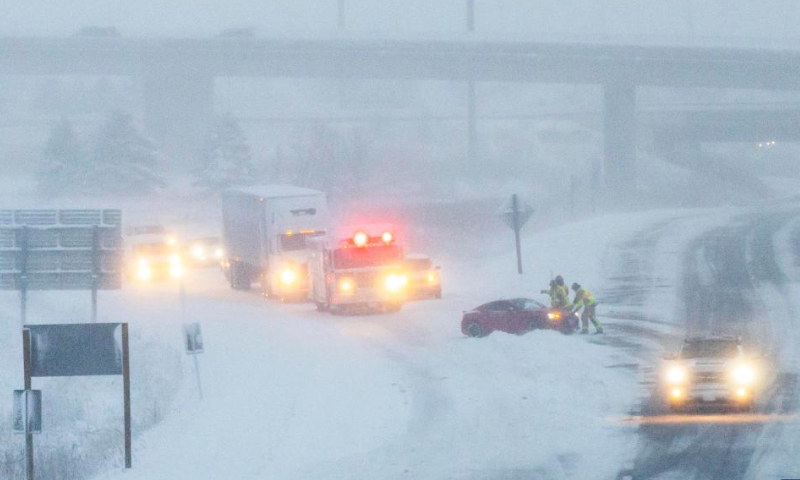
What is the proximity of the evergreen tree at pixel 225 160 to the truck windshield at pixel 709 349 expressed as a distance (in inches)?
3121

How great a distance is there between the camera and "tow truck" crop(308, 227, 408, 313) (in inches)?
1469

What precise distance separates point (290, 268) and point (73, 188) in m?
61.0

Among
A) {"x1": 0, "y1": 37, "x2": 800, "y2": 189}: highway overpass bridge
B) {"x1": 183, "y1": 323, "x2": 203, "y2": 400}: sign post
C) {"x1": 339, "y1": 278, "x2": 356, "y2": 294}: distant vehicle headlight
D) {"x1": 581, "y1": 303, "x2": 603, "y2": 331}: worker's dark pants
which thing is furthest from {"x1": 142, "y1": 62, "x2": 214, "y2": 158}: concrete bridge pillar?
{"x1": 183, "y1": 323, "x2": 203, "y2": 400}: sign post

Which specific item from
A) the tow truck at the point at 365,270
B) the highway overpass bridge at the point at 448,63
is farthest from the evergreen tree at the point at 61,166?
the tow truck at the point at 365,270

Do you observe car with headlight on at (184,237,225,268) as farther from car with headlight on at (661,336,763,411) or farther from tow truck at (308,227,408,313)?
car with headlight on at (661,336,763,411)

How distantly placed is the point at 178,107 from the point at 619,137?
3884cm

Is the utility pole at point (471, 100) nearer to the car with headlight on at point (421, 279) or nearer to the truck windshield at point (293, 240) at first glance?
the car with headlight on at point (421, 279)

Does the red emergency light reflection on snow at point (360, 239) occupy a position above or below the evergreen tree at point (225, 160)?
below

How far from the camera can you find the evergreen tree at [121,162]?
97.8 m

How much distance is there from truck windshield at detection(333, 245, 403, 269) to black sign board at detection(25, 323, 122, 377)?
60.1ft

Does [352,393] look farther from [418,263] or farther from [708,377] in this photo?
[418,263]

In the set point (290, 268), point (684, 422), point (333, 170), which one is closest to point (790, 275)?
point (290, 268)

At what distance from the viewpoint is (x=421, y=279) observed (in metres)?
41.8

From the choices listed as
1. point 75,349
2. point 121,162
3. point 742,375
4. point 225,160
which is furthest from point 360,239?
point 225,160
